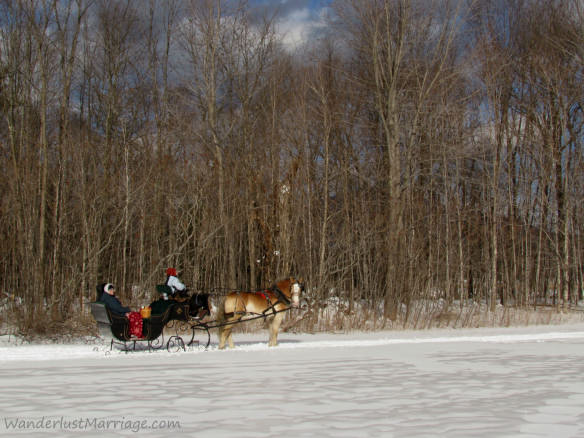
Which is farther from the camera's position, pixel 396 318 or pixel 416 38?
pixel 416 38

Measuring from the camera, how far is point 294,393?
23.0ft

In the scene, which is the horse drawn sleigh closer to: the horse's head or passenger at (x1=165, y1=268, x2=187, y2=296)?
the horse's head

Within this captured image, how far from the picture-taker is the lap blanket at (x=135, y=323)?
449 inches

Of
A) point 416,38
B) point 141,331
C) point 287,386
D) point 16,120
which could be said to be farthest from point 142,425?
point 416,38

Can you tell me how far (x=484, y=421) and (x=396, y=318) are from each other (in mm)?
14382

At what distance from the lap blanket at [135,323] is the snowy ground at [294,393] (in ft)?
1.53

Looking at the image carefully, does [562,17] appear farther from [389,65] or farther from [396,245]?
[396,245]

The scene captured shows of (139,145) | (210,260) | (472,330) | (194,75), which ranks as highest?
(194,75)

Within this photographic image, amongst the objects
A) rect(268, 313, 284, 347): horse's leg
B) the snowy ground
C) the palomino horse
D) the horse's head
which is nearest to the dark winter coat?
the snowy ground

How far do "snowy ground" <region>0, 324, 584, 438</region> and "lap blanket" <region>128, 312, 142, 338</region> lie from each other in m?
0.47

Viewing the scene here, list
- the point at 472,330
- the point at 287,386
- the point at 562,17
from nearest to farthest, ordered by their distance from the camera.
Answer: the point at 287,386, the point at 472,330, the point at 562,17

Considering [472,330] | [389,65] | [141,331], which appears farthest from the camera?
[389,65]

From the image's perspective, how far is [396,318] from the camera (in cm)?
1966

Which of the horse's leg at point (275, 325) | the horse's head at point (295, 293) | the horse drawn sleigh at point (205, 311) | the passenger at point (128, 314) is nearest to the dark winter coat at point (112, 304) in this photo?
the passenger at point (128, 314)
